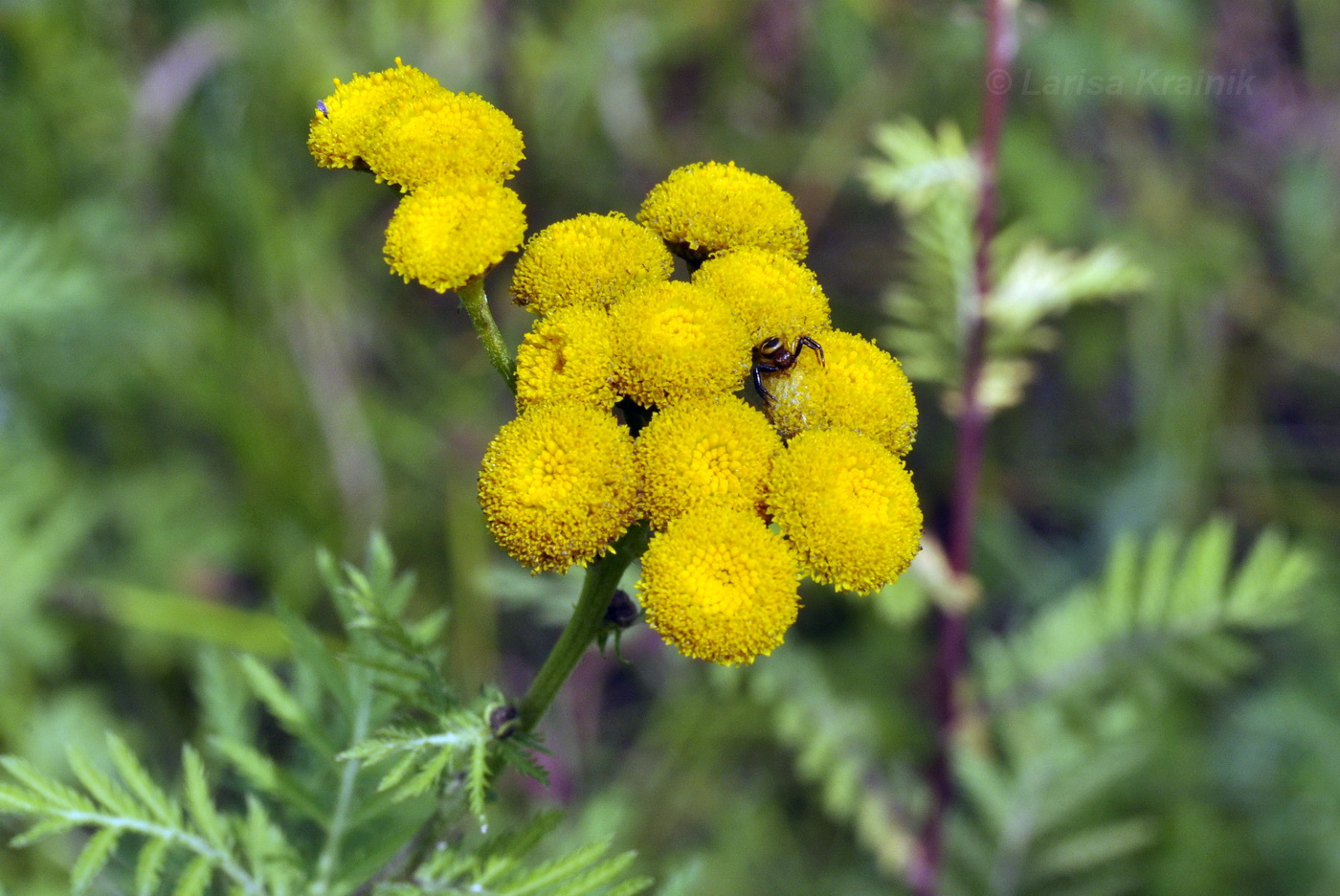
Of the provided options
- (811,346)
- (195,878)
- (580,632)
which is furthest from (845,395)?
(195,878)

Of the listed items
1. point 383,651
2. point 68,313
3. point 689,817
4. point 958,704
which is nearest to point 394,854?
point 383,651

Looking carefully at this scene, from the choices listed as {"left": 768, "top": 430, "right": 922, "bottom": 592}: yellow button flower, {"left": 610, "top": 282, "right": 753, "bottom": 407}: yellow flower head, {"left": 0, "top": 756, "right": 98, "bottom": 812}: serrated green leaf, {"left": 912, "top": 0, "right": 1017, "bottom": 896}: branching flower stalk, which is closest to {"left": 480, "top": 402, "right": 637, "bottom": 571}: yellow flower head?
{"left": 610, "top": 282, "right": 753, "bottom": 407}: yellow flower head

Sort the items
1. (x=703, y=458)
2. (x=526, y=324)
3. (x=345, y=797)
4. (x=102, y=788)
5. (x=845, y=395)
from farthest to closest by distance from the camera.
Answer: (x=526, y=324) < (x=345, y=797) < (x=102, y=788) < (x=845, y=395) < (x=703, y=458)

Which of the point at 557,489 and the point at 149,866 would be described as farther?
the point at 149,866

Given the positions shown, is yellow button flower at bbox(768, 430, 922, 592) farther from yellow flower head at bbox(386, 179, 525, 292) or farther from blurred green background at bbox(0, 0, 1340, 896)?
blurred green background at bbox(0, 0, 1340, 896)

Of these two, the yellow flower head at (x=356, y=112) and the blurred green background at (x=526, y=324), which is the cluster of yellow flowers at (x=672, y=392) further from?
the blurred green background at (x=526, y=324)

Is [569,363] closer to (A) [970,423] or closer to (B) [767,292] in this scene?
(B) [767,292]
